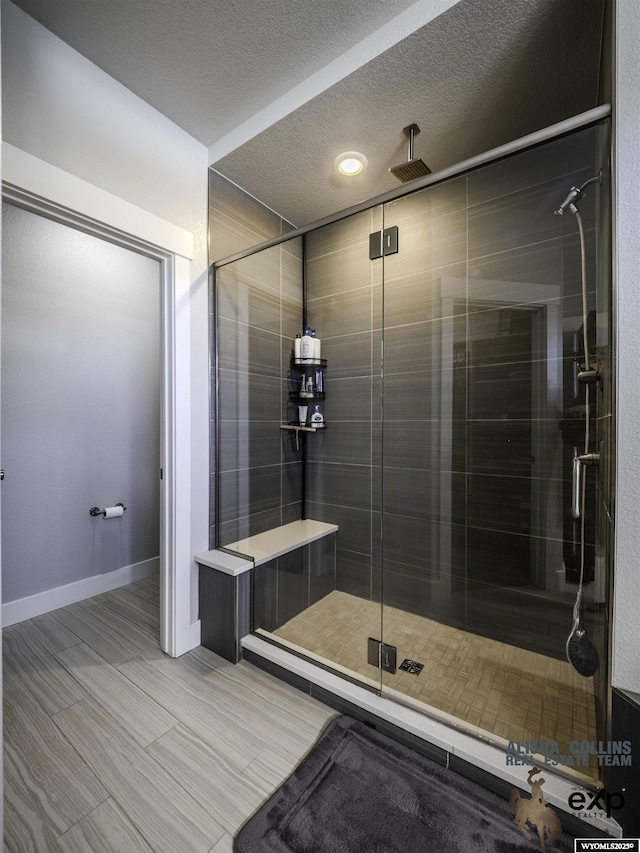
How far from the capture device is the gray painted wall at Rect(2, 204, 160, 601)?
2.27 m

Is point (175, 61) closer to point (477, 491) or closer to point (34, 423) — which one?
point (34, 423)

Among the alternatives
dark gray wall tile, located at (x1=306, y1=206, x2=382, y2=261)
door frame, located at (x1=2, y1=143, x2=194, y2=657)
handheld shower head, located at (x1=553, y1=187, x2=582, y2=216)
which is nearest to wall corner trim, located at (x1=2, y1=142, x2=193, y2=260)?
door frame, located at (x1=2, y1=143, x2=194, y2=657)

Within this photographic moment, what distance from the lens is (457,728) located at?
53.3 inches

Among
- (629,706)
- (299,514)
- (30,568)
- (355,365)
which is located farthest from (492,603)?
(30,568)

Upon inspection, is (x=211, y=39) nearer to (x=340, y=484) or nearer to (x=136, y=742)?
(x=340, y=484)

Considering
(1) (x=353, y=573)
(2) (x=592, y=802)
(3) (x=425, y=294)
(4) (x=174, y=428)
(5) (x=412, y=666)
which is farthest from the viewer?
(1) (x=353, y=573)

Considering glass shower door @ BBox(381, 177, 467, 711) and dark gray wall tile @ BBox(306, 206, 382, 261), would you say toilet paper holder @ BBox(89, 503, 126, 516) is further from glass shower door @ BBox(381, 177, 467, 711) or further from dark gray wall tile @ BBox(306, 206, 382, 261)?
dark gray wall tile @ BBox(306, 206, 382, 261)

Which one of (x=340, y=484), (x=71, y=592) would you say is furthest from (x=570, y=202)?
(x=71, y=592)

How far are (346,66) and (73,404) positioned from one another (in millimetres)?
2345

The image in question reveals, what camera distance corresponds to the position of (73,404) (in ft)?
8.27

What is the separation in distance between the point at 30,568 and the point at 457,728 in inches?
95.1

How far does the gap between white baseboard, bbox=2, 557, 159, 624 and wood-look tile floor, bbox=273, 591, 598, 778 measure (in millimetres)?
1433

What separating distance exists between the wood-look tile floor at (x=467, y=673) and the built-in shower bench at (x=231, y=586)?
22 centimetres

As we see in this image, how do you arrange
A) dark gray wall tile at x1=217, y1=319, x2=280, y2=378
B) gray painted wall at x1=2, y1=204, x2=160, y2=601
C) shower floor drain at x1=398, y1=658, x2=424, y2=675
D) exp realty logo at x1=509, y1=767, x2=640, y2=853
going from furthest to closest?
1. gray painted wall at x1=2, y1=204, x2=160, y2=601
2. dark gray wall tile at x1=217, y1=319, x2=280, y2=378
3. shower floor drain at x1=398, y1=658, x2=424, y2=675
4. exp realty logo at x1=509, y1=767, x2=640, y2=853
